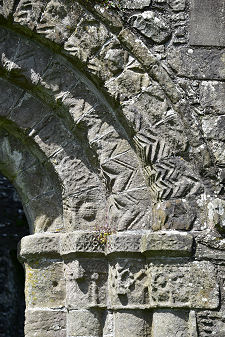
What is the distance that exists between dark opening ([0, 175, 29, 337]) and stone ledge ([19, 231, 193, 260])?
434 cm

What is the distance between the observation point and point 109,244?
374 centimetres

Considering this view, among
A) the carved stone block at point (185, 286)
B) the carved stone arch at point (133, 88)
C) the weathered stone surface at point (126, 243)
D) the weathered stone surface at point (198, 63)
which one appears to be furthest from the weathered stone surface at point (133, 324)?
the weathered stone surface at point (198, 63)

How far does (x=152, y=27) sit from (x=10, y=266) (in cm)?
534

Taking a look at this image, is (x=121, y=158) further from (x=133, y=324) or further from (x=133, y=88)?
(x=133, y=324)

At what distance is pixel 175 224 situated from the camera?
11.8 ft

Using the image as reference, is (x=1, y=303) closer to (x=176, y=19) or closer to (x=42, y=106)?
(x=42, y=106)

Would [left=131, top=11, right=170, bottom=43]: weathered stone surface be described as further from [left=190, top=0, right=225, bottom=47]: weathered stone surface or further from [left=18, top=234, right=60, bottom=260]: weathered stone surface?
[left=18, top=234, right=60, bottom=260]: weathered stone surface

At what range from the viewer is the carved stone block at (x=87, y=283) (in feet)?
12.4

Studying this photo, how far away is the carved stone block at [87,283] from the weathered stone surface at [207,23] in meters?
1.59

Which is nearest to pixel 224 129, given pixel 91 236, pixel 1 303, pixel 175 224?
pixel 175 224

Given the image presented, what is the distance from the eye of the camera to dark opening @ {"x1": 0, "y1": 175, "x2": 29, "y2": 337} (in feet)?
27.0

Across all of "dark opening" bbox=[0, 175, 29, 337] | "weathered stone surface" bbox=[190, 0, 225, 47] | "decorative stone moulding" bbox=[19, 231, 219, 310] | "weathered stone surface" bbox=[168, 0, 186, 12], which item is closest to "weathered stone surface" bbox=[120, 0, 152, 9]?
"weathered stone surface" bbox=[168, 0, 186, 12]

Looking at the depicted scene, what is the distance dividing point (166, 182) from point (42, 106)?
3.48ft

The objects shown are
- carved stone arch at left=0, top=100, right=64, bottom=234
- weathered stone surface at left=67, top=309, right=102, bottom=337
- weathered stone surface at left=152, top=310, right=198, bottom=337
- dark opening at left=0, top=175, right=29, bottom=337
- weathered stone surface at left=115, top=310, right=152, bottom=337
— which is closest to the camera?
weathered stone surface at left=152, top=310, right=198, bottom=337
